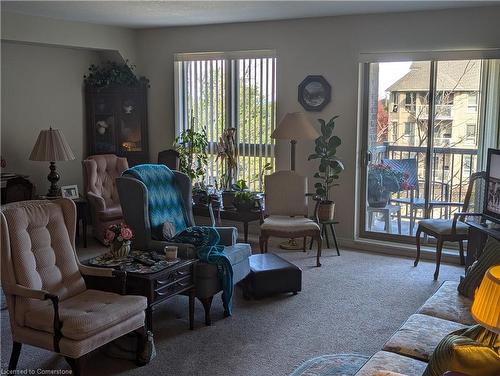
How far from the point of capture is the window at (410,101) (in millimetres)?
5980

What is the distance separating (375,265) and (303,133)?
156cm

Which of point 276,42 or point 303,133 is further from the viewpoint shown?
point 276,42

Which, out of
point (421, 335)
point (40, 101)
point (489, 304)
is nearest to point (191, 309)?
point (421, 335)

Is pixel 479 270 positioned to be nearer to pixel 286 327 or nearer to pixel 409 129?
pixel 286 327

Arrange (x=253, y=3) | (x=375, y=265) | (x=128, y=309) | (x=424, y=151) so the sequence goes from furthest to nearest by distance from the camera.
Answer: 1. (x=424, y=151)
2. (x=375, y=265)
3. (x=253, y=3)
4. (x=128, y=309)

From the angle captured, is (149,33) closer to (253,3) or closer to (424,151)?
(253,3)

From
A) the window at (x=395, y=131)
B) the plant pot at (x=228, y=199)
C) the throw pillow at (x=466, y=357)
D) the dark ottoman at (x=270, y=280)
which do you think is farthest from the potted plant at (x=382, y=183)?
the throw pillow at (x=466, y=357)

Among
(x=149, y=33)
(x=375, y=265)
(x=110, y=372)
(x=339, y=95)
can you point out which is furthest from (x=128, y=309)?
(x=149, y=33)

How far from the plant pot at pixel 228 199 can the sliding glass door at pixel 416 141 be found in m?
1.49

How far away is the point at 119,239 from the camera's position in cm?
389

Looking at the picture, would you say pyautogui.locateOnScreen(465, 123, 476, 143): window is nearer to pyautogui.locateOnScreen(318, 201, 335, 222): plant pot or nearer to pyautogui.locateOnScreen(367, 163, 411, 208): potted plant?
pyautogui.locateOnScreen(367, 163, 411, 208): potted plant

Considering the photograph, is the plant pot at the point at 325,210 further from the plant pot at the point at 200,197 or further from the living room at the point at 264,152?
the plant pot at the point at 200,197

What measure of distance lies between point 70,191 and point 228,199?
6.16ft

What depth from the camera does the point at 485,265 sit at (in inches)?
Answer: 135
